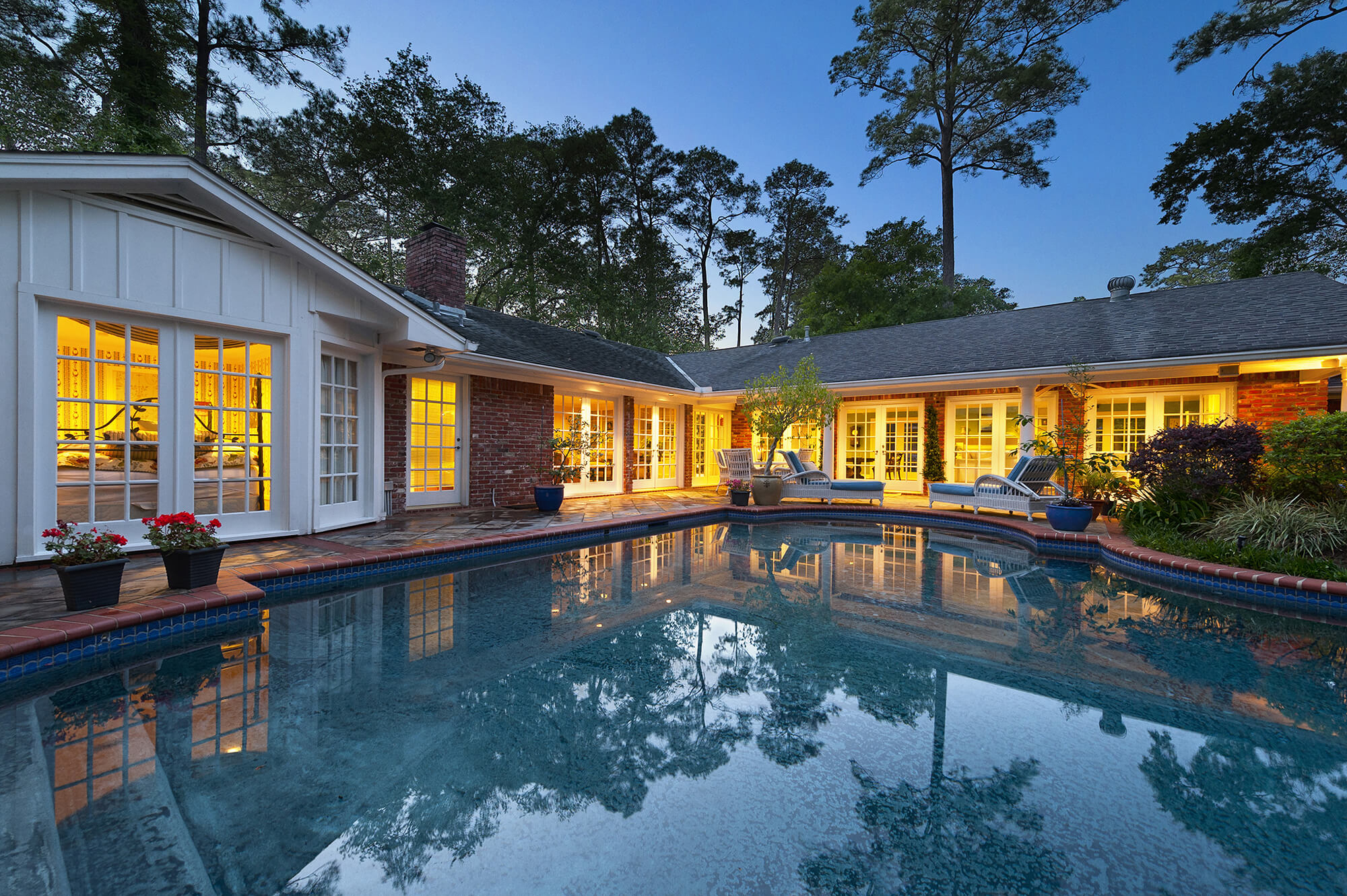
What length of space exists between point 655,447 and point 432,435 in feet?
18.8

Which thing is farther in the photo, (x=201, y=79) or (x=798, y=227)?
(x=798, y=227)

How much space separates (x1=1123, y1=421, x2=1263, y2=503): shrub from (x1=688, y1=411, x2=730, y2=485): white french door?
8.94 m

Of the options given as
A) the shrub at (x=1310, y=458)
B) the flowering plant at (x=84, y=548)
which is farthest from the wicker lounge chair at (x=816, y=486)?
the flowering plant at (x=84, y=548)

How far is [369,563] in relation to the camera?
533 centimetres

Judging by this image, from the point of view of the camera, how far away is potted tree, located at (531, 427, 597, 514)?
355 inches

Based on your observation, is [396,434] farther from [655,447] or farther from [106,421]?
[655,447]

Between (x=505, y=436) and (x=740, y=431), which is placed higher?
(x=740, y=431)

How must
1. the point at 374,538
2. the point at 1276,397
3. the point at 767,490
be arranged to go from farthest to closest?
the point at 767,490, the point at 1276,397, the point at 374,538

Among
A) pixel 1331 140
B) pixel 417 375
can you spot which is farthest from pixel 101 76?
pixel 1331 140

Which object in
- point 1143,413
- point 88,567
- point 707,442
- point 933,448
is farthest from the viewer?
point 707,442

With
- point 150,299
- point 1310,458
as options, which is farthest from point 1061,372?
point 150,299

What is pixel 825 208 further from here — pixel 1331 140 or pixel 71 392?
pixel 71 392

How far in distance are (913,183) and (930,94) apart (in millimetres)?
3224

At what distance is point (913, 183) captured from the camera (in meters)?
20.9
